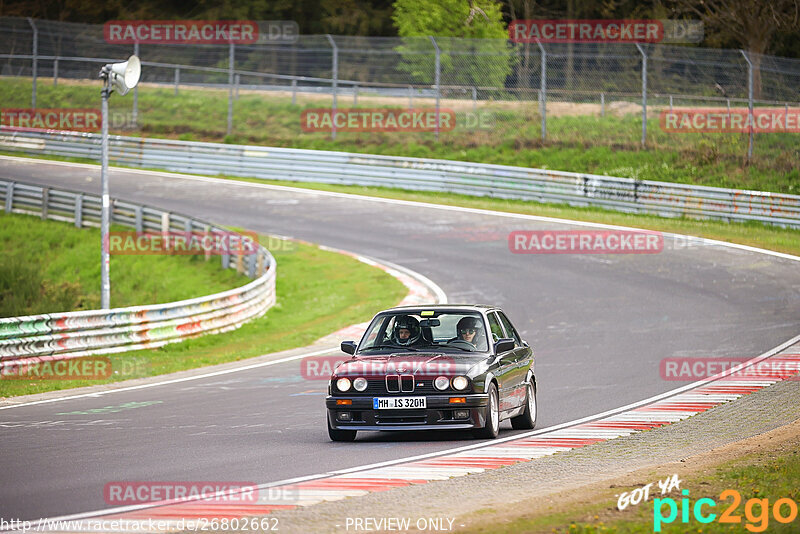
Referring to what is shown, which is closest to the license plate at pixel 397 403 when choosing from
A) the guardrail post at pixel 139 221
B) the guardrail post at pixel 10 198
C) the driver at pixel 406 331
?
the driver at pixel 406 331

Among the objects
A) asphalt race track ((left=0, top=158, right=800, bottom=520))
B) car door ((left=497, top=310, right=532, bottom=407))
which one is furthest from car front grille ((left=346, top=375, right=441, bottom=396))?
car door ((left=497, top=310, right=532, bottom=407))

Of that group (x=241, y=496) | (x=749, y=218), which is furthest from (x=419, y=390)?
(x=749, y=218)

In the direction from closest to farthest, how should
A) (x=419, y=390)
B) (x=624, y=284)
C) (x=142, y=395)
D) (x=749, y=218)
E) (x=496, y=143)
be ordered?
(x=419, y=390)
(x=142, y=395)
(x=624, y=284)
(x=749, y=218)
(x=496, y=143)

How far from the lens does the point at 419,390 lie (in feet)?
35.1

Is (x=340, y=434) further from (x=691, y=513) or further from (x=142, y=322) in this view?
(x=142, y=322)

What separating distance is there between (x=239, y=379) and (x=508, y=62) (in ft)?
76.8

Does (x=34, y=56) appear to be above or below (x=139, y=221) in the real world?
above

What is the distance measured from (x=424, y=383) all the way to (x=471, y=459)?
44.1 inches

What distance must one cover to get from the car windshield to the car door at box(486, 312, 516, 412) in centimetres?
18

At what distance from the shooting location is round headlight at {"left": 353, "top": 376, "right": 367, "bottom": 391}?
10.8m

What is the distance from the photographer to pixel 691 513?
22.3ft

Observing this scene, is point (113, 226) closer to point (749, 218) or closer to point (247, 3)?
point (749, 218)

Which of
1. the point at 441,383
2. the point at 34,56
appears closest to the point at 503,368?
the point at 441,383

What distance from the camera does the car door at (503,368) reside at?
1123 centimetres
